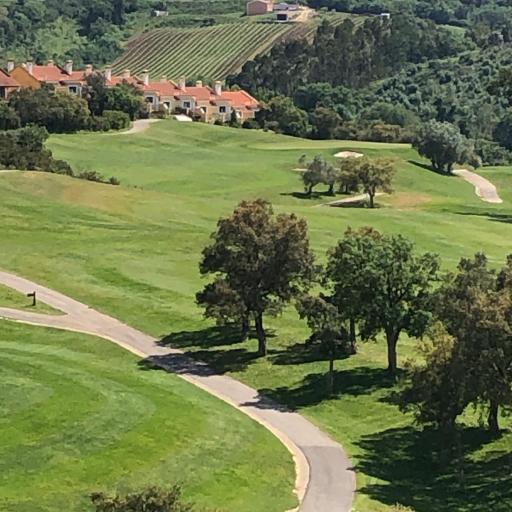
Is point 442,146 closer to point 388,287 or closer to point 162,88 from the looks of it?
point 162,88

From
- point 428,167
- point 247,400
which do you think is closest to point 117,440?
point 247,400

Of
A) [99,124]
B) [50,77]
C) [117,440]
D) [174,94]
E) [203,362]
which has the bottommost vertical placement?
[203,362]

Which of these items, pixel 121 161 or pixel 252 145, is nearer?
pixel 121 161

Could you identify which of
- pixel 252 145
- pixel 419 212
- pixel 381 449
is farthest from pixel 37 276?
pixel 252 145

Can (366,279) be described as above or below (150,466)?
above

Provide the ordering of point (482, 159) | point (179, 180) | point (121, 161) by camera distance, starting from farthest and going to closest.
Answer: point (482, 159)
point (121, 161)
point (179, 180)

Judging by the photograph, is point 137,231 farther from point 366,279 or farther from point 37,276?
point 366,279
